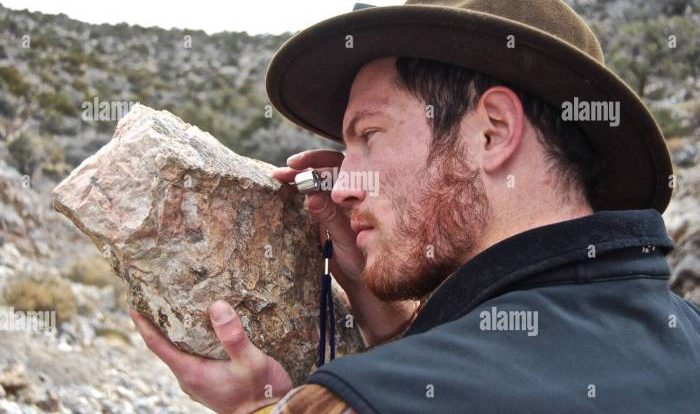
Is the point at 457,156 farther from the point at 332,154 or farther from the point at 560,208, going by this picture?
the point at 332,154

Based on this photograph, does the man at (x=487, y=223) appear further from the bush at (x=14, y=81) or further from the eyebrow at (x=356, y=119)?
the bush at (x=14, y=81)

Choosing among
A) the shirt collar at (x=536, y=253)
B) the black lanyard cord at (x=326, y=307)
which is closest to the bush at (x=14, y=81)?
the black lanyard cord at (x=326, y=307)

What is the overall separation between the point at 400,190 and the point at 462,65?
34 cm

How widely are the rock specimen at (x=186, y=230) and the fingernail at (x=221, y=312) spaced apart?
0.20 ft

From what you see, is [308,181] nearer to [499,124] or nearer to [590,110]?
[499,124]

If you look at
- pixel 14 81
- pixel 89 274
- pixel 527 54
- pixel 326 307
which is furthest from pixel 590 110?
pixel 14 81

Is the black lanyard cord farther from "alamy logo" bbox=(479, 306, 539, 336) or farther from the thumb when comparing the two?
"alamy logo" bbox=(479, 306, 539, 336)

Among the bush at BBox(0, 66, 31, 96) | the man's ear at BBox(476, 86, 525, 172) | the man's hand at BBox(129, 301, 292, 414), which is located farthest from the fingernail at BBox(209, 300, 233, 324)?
the bush at BBox(0, 66, 31, 96)

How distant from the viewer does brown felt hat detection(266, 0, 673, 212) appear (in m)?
1.72

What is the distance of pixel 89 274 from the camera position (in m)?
10.6

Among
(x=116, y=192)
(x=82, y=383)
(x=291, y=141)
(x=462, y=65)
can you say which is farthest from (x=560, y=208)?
(x=291, y=141)

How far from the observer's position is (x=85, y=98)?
18.6m

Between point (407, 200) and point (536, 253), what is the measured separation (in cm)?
42

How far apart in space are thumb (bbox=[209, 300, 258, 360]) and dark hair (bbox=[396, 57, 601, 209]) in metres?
0.70
